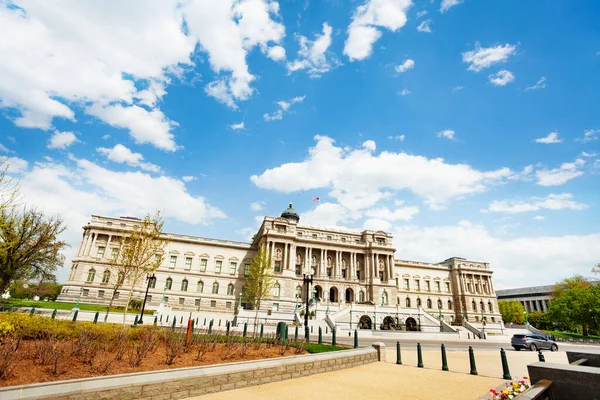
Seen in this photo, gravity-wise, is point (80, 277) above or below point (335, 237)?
below

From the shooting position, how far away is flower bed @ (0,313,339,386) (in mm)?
7285

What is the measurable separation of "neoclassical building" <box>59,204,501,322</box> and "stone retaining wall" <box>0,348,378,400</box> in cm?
4202

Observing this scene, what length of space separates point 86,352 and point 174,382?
128 inches

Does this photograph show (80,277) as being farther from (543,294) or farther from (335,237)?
(543,294)

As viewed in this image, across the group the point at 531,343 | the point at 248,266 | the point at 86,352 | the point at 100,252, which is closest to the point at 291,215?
the point at 248,266

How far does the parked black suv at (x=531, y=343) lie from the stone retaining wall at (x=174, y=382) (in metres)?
23.6

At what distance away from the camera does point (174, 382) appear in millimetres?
7141

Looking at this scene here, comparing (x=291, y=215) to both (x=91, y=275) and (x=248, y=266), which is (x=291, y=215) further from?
(x=91, y=275)

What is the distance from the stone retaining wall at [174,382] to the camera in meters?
5.58

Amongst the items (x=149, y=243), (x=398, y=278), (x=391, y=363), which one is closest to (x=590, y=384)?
(x=391, y=363)

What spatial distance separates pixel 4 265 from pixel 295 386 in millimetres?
34931

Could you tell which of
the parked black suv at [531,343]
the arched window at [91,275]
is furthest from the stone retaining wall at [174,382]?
the arched window at [91,275]

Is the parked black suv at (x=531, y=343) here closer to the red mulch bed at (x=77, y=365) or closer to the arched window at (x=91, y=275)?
the red mulch bed at (x=77, y=365)

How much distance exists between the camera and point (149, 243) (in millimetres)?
27516
